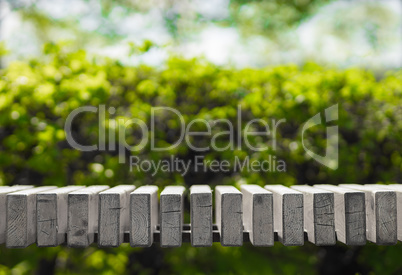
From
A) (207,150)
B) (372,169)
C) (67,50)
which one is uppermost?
(67,50)

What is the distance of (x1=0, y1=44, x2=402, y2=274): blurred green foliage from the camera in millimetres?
2463

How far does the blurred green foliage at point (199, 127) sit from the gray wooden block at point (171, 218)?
3.35ft

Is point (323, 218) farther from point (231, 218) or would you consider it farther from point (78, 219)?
point (78, 219)

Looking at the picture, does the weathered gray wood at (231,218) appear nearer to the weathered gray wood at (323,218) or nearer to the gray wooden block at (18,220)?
the weathered gray wood at (323,218)

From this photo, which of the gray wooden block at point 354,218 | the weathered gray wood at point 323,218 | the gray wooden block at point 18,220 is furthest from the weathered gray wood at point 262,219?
the gray wooden block at point 18,220

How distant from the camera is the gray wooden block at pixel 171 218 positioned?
4.99 feet

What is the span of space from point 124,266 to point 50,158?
1106 mm

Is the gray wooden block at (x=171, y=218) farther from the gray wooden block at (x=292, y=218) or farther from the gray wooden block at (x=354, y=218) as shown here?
the gray wooden block at (x=354, y=218)

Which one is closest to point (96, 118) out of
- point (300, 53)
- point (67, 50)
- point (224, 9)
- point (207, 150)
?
point (67, 50)

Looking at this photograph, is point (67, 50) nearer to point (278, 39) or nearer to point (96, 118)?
point (96, 118)

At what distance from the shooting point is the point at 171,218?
1527mm

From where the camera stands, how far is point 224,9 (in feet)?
44.7

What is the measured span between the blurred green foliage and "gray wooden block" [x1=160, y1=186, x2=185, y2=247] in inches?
40.2

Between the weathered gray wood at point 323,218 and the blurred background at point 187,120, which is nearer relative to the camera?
the weathered gray wood at point 323,218
